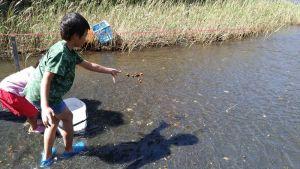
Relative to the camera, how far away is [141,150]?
12.6ft

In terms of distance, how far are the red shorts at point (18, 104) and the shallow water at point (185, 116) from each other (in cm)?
26

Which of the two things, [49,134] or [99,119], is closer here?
[49,134]

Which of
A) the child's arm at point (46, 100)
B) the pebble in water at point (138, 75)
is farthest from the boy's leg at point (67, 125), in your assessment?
the pebble in water at point (138, 75)

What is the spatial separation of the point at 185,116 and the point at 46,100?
2160 millimetres

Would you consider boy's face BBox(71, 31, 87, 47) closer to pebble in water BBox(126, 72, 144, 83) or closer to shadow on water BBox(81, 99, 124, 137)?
shadow on water BBox(81, 99, 124, 137)

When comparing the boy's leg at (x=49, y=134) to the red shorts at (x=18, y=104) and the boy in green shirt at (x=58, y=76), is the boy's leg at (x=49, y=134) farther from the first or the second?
the red shorts at (x=18, y=104)

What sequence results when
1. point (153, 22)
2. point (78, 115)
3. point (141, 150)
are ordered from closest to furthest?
point (141, 150), point (78, 115), point (153, 22)

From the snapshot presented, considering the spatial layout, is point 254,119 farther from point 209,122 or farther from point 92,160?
point 92,160

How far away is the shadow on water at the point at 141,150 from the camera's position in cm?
365

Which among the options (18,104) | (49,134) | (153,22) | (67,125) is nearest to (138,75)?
(18,104)

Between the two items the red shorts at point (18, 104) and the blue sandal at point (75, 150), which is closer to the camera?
the blue sandal at point (75, 150)

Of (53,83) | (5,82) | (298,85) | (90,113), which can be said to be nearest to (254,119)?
(298,85)

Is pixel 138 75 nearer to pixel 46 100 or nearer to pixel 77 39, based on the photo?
pixel 77 39

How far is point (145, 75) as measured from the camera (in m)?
6.26
